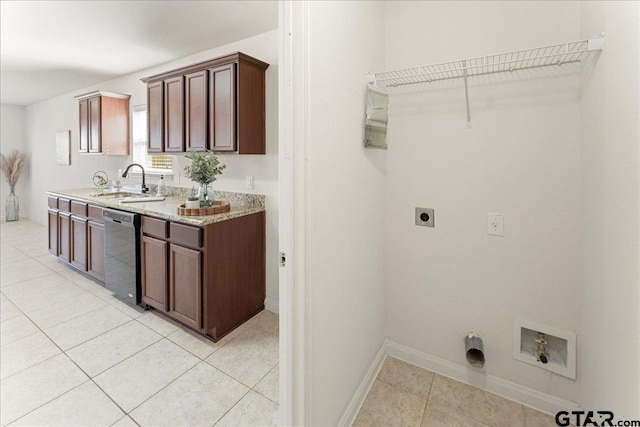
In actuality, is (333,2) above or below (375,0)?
below

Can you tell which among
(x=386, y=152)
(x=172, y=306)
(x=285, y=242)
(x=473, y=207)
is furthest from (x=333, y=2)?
(x=172, y=306)

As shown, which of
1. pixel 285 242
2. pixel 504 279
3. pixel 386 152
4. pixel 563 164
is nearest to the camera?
pixel 285 242

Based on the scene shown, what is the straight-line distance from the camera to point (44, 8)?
2359 mm

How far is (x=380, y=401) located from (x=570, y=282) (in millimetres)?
1181

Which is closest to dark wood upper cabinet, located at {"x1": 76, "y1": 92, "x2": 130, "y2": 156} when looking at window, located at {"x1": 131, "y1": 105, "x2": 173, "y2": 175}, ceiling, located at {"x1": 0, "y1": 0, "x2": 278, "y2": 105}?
window, located at {"x1": 131, "y1": 105, "x2": 173, "y2": 175}

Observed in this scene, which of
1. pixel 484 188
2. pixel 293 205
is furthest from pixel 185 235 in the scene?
pixel 484 188

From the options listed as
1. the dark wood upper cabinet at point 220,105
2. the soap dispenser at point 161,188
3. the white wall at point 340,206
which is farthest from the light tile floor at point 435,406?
the soap dispenser at point 161,188

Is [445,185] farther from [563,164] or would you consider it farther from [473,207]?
[563,164]

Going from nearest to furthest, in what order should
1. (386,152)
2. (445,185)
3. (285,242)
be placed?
(285,242) < (445,185) < (386,152)

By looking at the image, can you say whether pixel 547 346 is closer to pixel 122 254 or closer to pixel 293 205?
pixel 293 205

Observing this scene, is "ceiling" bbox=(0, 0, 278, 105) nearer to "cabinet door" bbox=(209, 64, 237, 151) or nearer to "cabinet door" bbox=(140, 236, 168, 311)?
"cabinet door" bbox=(209, 64, 237, 151)

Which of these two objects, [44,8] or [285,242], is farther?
[44,8]

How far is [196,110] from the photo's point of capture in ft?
9.04

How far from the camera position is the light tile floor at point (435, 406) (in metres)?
1.56
